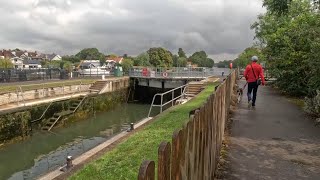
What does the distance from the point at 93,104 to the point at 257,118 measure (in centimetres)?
2130

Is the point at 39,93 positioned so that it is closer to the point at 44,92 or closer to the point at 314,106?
the point at 44,92

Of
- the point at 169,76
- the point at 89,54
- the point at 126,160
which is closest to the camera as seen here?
the point at 126,160

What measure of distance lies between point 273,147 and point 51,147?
534 inches

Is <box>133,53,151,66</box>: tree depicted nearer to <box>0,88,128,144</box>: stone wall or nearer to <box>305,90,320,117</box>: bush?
<box>0,88,128,144</box>: stone wall

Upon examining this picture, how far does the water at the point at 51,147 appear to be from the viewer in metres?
14.0

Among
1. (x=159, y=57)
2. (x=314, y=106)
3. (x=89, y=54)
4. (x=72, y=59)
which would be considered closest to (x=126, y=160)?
(x=314, y=106)

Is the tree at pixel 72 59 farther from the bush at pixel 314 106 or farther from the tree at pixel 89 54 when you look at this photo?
the bush at pixel 314 106

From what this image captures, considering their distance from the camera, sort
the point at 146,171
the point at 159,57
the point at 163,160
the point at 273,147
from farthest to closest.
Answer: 1. the point at 159,57
2. the point at 273,147
3. the point at 163,160
4. the point at 146,171

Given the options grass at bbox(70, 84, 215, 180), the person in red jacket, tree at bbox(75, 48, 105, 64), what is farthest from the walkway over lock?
tree at bbox(75, 48, 105, 64)

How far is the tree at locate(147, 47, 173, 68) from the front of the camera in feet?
343

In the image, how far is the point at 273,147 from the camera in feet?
23.1

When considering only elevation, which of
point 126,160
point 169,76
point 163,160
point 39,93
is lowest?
point 39,93

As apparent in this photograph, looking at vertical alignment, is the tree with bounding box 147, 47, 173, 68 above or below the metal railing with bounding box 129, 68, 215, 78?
above

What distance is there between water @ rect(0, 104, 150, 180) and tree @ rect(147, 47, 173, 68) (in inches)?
3039
